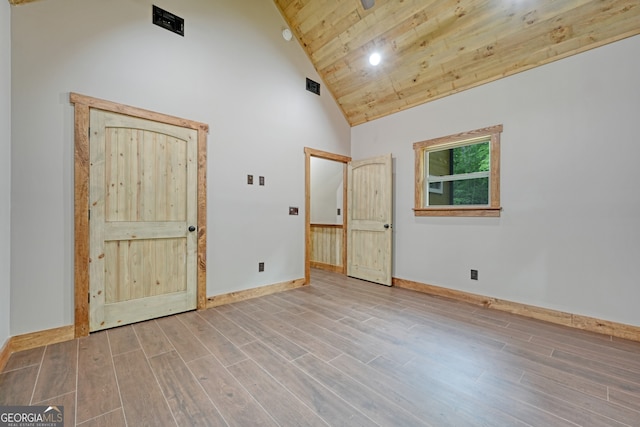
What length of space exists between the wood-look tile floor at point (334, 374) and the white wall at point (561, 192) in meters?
0.46

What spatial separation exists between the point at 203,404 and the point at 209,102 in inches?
117

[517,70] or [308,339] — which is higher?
[517,70]

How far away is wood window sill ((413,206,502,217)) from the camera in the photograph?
3.21 meters

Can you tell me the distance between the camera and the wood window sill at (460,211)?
3.21 metres

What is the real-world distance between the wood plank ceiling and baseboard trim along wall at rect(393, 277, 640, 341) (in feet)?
8.60

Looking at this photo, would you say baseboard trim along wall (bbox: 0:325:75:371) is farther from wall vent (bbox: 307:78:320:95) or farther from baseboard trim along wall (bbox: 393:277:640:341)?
wall vent (bbox: 307:78:320:95)

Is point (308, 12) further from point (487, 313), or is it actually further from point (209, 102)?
point (487, 313)

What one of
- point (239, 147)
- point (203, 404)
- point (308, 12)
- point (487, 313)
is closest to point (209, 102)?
point (239, 147)

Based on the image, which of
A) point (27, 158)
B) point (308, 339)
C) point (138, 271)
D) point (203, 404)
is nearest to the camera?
point (203, 404)

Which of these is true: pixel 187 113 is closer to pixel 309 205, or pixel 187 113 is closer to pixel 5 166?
pixel 5 166

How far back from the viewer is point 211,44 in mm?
3178

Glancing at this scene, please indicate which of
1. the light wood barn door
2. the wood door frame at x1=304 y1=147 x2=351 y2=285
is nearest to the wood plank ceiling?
the wood door frame at x1=304 y1=147 x2=351 y2=285

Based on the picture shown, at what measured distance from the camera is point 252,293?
11.4 feet

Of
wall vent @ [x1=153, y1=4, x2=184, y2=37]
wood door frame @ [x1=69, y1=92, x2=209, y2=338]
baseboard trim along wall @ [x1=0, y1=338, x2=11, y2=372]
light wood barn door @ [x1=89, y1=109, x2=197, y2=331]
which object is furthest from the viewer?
wall vent @ [x1=153, y1=4, x2=184, y2=37]
